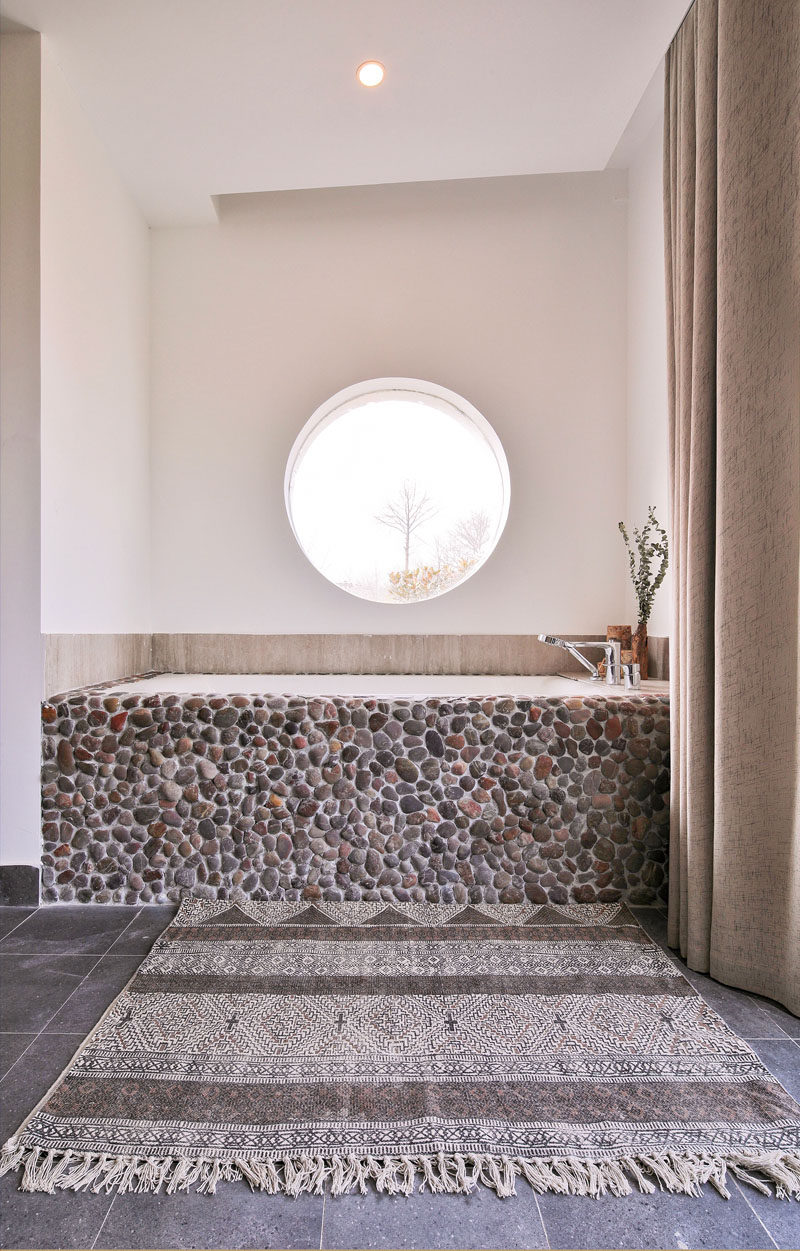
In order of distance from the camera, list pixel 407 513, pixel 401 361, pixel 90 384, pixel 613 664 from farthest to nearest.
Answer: pixel 407 513 < pixel 401 361 < pixel 613 664 < pixel 90 384

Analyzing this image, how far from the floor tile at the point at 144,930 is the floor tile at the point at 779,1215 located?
1.50 metres

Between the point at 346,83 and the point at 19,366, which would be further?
the point at 346,83

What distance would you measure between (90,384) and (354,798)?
1774mm

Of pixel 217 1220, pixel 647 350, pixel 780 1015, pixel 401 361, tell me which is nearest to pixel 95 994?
pixel 217 1220

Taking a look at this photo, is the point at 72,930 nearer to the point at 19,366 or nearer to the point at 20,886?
the point at 20,886

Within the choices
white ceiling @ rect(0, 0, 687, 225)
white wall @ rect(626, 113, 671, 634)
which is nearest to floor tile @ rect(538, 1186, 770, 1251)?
white wall @ rect(626, 113, 671, 634)

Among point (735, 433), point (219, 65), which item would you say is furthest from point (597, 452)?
point (219, 65)

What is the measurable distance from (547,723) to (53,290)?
2.14 m

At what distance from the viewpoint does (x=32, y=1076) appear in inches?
54.2

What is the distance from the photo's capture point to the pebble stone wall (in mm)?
2180

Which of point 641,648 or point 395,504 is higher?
point 395,504

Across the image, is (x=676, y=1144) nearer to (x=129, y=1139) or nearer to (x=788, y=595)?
(x=129, y=1139)

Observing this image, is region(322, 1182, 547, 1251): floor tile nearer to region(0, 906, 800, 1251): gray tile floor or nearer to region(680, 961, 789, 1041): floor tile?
region(0, 906, 800, 1251): gray tile floor

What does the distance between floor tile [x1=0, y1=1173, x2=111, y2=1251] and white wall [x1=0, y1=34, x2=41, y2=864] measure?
4.62 ft
